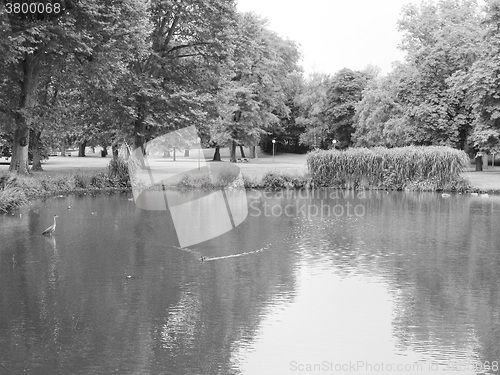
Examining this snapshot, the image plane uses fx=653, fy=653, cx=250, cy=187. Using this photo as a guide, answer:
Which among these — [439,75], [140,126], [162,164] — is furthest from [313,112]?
[140,126]

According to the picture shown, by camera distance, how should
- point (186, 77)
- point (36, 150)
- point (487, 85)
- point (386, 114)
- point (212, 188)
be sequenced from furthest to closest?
point (386, 114) < point (36, 150) < point (487, 85) < point (186, 77) < point (212, 188)


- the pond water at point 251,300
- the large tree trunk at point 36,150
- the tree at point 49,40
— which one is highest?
the tree at point 49,40

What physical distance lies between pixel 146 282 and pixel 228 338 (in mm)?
3690

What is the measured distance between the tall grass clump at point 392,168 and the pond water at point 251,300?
48.0 feet

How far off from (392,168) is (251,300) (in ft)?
84.8

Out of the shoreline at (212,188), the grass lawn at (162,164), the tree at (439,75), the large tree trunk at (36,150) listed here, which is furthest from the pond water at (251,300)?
the tree at (439,75)

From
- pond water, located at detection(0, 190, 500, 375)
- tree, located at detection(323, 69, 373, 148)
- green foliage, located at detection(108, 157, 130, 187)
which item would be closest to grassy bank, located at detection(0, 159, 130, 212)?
green foliage, located at detection(108, 157, 130, 187)

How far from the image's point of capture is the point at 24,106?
3062 cm

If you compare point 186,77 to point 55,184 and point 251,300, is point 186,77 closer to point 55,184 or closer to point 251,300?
point 55,184

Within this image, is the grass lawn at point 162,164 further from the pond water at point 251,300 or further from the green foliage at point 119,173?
the pond water at point 251,300

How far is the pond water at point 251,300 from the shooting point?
26.9 feet

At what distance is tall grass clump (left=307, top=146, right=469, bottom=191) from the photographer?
1361 inches

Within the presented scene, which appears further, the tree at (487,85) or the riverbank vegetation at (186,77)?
the tree at (487,85)

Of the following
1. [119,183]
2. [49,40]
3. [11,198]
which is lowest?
[11,198]
